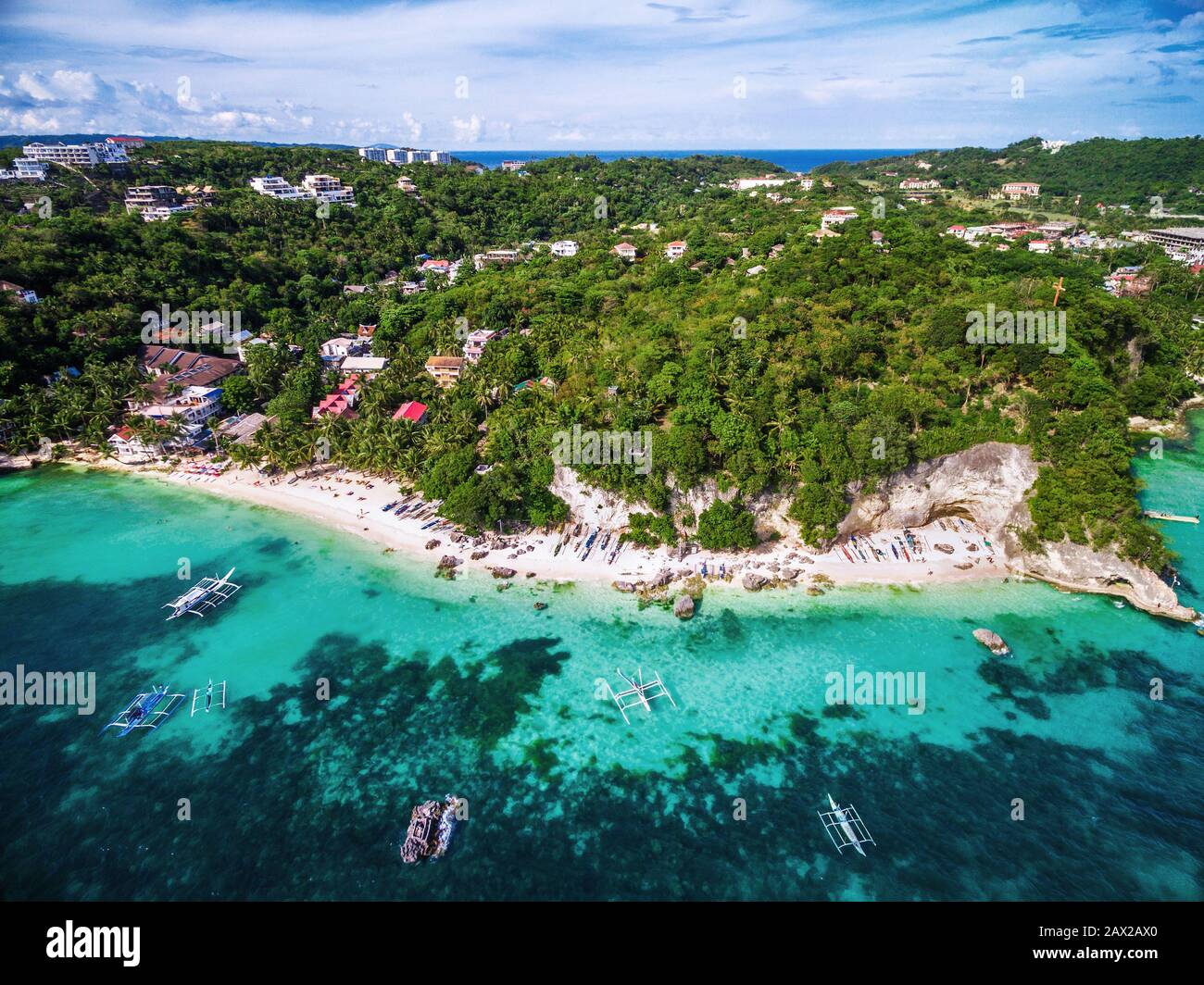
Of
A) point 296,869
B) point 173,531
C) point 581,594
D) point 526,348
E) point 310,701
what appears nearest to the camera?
point 296,869

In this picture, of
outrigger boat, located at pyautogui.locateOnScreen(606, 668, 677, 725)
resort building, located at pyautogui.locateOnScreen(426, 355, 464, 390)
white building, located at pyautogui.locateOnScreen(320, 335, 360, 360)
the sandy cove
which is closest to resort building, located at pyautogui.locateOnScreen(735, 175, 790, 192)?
resort building, located at pyautogui.locateOnScreen(426, 355, 464, 390)

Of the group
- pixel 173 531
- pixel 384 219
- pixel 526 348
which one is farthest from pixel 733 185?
pixel 173 531

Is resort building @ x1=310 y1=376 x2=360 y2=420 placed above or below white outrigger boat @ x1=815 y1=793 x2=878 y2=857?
above

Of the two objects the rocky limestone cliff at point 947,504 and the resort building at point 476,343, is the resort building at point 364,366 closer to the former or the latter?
the resort building at point 476,343

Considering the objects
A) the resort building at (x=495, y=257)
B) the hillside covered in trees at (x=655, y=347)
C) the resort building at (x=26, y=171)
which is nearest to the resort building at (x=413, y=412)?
the hillside covered in trees at (x=655, y=347)

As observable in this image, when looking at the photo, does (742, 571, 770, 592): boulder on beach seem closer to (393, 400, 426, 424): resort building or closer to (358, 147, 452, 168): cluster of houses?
(393, 400, 426, 424): resort building

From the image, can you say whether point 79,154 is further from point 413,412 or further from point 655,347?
point 655,347
